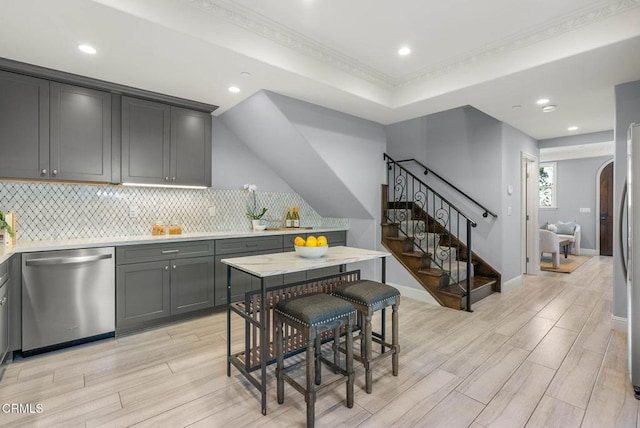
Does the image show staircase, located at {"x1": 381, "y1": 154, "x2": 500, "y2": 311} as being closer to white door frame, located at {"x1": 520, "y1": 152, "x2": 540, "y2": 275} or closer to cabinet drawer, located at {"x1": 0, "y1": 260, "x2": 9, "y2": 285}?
white door frame, located at {"x1": 520, "y1": 152, "x2": 540, "y2": 275}

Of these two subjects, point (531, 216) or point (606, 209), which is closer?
point (531, 216)

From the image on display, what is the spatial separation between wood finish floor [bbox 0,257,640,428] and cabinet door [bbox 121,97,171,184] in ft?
5.42

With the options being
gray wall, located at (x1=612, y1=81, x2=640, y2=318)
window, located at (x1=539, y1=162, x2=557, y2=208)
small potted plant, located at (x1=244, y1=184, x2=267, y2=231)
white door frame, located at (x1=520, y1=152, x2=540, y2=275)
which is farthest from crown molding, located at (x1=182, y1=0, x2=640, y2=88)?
window, located at (x1=539, y1=162, x2=557, y2=208)

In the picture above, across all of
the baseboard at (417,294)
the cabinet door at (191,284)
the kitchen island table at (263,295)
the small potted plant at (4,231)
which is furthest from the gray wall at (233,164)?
the baseboard at (417,294)

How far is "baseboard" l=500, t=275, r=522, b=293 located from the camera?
473 cm

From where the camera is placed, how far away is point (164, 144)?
360 centimetres

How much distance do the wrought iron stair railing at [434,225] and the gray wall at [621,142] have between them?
138cm

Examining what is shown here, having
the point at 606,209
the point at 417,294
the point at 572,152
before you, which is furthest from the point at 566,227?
the point at 417,294

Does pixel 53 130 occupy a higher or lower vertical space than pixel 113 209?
higher

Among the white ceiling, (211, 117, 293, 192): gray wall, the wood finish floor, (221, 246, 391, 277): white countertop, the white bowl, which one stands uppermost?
the white ceiling

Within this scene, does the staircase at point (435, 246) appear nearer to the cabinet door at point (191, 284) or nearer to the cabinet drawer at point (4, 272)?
the cabinet door at point (191, 284)

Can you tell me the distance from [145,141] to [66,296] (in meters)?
1.68

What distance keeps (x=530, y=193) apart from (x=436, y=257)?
9.13 ft

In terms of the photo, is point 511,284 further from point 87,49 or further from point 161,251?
point 87,49
